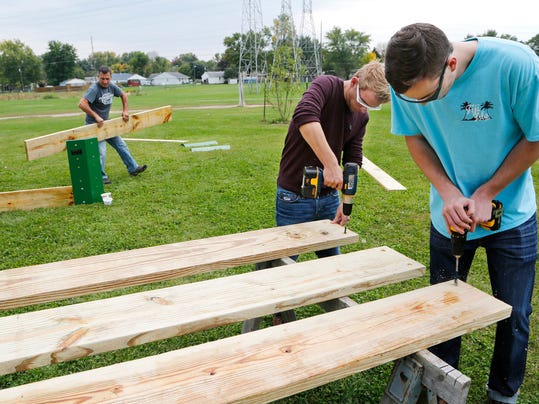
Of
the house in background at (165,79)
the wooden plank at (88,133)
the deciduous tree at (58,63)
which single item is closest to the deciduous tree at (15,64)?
the deciduous tree at (58,63)

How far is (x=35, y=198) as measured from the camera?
20.3ft

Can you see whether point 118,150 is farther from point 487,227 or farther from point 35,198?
point 487,227

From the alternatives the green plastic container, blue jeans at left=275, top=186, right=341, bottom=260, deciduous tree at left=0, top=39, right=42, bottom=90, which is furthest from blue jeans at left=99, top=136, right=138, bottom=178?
deciduous tree at left=0, top=39, right=42, bottom=90

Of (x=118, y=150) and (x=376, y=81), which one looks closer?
(x=376, y=81)

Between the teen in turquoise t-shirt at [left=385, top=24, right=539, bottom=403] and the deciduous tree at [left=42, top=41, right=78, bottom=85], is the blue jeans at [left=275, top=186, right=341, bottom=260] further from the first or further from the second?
the deciduous tree at [left=42, top=41, right=78, bottom=85]

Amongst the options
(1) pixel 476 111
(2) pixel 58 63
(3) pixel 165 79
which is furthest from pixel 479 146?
(3) pixel 165 79

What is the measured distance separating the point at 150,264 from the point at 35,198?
4771 mm

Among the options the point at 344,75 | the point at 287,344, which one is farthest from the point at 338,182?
the point at 344,75

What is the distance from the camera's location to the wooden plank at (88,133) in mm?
6121

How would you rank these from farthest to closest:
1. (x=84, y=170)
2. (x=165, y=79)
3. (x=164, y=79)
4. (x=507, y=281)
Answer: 1. (x=165, y=79)
2. (x=164, y=79)
3. (x=84, y=170)
4. (x=507, y=281)

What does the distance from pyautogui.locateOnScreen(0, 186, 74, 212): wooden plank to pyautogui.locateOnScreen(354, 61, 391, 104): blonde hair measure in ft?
16.8

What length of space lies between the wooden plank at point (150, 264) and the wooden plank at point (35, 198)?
4.32 metres

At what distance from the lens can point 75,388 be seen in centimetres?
140

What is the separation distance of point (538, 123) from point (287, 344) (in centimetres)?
139
